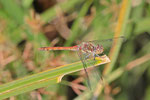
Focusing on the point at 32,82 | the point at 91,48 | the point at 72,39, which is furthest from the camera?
the point at 72,39

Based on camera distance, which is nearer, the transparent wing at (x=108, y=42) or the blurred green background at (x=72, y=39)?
the transparent wing at (x=108, y=42)

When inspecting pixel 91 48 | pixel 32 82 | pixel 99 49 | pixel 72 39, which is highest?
Result: pixel 72 39

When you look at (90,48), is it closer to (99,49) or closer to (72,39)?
(99,49)

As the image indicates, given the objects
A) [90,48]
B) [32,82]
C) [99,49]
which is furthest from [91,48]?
[32,82]

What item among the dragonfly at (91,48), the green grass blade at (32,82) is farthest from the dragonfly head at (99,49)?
the green grass blade at (32,82)

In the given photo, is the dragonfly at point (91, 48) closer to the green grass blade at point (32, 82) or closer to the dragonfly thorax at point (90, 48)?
the dragonfly thorax at point (90, 48)

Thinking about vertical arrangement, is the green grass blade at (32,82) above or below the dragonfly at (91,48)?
below

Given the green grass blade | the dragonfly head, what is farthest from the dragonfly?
the green grass blade
